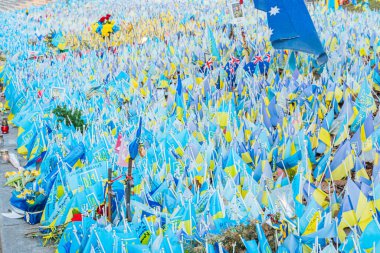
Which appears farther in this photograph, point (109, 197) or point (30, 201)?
point (30, 201)

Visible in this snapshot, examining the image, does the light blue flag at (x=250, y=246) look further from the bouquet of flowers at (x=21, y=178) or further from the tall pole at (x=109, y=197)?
the bouquet of flowers at (x=21, y=178)

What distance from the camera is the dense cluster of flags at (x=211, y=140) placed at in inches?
238

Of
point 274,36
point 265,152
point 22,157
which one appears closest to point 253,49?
point 274,36

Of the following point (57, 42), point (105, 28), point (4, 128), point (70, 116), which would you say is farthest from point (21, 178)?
point (105, 28)

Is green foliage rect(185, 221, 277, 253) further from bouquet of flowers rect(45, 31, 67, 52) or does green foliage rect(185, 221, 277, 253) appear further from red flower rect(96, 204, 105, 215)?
bouquet of flowers rect(45, 31, 67, 52)

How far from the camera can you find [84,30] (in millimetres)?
22234

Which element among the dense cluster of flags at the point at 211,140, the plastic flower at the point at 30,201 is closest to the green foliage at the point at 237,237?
the dense cluster of flags at the point at 211,140

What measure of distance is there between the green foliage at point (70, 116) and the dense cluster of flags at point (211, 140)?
3.7 inches

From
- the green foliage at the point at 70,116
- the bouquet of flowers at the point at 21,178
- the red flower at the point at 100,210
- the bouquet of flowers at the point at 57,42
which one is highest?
the bouquet of flowers at the point at 57,42

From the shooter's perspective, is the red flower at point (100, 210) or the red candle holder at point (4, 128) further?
the red candle holder at point (4, 128)

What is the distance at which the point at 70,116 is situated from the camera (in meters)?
10.7

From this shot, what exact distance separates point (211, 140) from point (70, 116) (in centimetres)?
309

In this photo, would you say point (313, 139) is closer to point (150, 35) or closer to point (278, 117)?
point (278, 117)

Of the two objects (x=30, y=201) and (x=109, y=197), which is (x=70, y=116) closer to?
(x=30, y=201)
